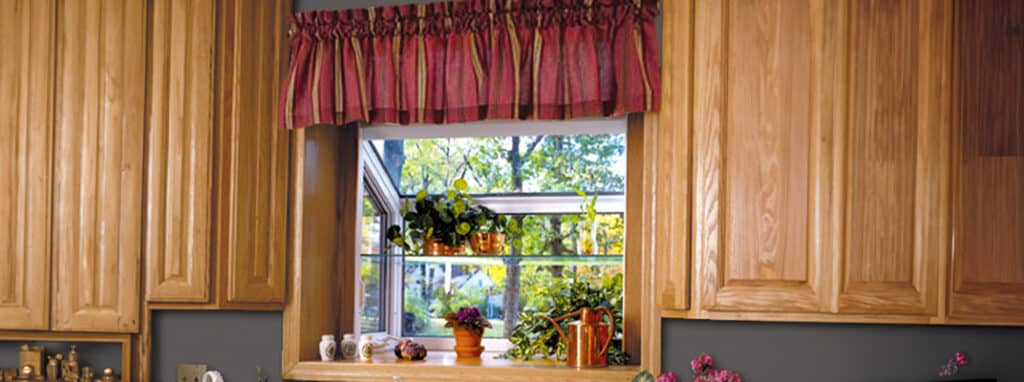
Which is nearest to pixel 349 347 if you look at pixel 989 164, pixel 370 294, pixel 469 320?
pixel 370 294

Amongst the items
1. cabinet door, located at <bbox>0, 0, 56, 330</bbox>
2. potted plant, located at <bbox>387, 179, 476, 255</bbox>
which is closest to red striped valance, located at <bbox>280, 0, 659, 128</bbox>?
potted plant, located at <bbox>387, 179, 476, 255</bbox>

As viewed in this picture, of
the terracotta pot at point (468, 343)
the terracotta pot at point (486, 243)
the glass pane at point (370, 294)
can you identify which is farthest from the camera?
the glass pane at point (370, 294)

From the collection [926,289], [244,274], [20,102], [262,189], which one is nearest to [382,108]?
[262,189]

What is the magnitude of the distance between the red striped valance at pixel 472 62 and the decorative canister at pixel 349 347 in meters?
0.71

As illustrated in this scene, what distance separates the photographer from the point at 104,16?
10.5 feet

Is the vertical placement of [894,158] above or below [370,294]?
above

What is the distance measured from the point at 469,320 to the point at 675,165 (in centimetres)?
97

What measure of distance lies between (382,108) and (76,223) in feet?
3.34

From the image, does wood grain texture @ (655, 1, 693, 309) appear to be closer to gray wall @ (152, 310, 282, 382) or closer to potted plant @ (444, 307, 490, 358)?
potted plant @ (444, 307, 490, 358)

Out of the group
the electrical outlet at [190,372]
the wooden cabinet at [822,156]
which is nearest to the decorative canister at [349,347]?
the electrical outlet at [190,372]

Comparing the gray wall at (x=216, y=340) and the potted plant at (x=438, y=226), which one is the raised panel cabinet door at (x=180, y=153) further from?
the potted plant at (x=438, y=226)

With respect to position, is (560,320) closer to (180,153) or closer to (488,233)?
(488,233)

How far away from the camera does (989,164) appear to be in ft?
8.34

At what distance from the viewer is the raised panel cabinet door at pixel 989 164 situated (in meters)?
2.52
